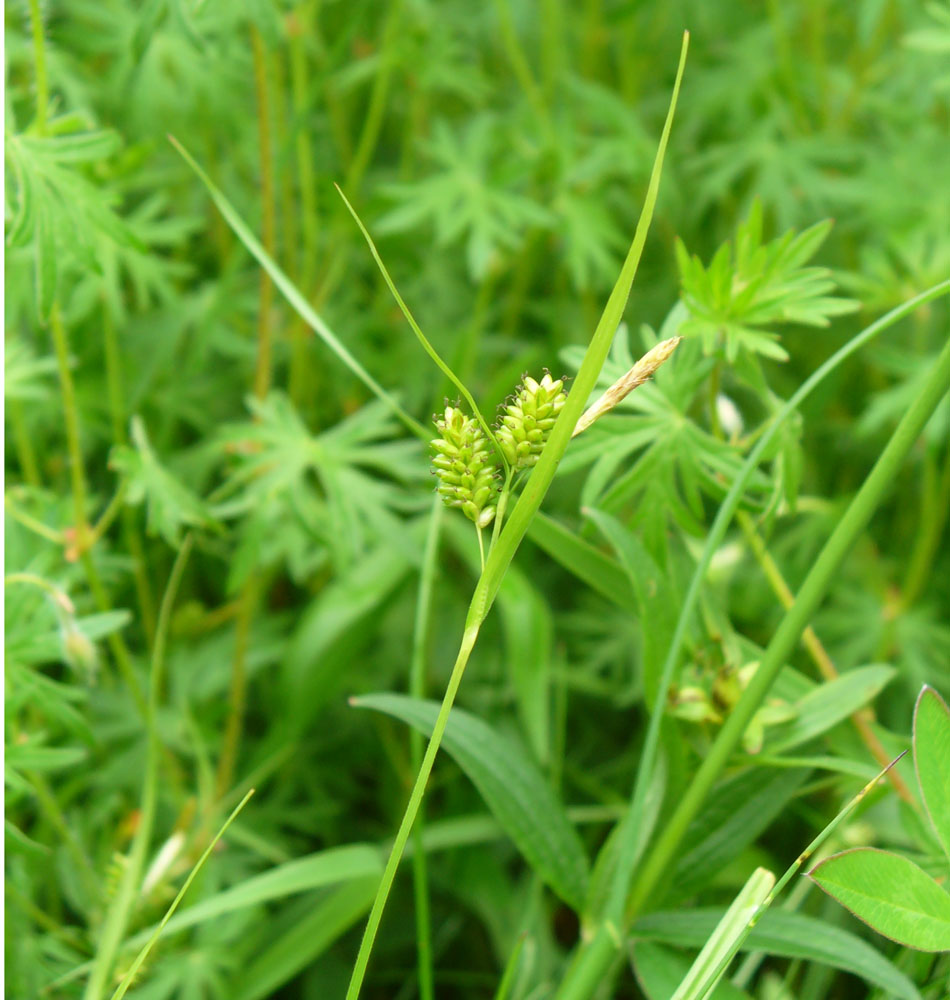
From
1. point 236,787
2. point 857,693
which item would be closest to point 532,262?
point 236,787

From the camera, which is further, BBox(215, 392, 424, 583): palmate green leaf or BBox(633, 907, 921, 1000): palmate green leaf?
BBox(215, 392, 424, 583): palmate green leaf

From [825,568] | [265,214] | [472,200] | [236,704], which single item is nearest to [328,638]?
[236,704]

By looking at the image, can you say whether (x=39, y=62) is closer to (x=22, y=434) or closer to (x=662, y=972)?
(x=22, y=434)

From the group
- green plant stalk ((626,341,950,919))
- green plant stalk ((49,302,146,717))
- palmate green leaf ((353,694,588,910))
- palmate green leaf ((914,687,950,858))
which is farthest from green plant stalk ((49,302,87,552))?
palmate green leaf ((914,687,950,858))

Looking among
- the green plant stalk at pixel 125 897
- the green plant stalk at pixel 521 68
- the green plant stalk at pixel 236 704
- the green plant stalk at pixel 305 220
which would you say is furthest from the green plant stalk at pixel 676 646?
the green plant stalk at pixel 521 68

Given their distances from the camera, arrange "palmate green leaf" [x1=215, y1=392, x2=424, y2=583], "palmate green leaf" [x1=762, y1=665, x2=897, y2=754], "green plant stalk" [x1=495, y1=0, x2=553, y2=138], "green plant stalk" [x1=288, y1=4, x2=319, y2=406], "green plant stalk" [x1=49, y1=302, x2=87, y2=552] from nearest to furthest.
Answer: "palmate green leaf" [x1=762, y1=665, x2=897, y2=754]
"green plant stalk" [x1=49, y1=302, x2=87, y2=552]
"palmate green leaf" [x1=215, y1=392, x2=424, y2=583]
"green plant stalk" [x1=288, y1=4, x2=319, y2=406]
"green plant stalk" [x1=495, y1=0, x2=553, y2=138]

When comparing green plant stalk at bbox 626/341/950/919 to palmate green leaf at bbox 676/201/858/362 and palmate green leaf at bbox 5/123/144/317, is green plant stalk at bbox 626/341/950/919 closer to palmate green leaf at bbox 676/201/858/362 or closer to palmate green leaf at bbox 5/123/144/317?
palmate green leaf at bbox 676/201/858/362

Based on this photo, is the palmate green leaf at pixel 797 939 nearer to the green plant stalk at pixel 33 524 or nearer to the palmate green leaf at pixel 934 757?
the palmate green leaf at pixel 934 757
